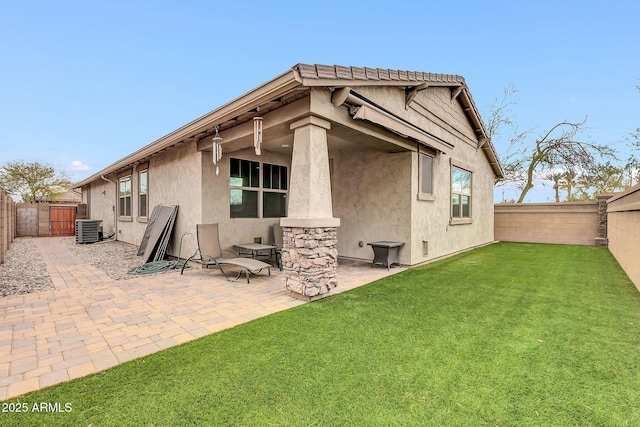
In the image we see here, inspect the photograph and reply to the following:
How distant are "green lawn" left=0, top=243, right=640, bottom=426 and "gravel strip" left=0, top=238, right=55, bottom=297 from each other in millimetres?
4143

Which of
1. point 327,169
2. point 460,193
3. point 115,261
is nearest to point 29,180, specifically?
point 115,261

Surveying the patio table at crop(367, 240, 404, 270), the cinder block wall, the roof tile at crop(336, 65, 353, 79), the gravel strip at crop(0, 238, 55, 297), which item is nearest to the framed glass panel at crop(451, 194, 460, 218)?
the patio table at crop(367, 240, 404, 270)

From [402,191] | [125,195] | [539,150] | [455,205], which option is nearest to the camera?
[402,191]

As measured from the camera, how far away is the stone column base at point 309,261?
448 cm

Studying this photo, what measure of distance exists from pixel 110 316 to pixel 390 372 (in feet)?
11.8

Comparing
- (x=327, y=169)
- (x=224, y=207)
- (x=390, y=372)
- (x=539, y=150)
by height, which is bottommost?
(x=390, y=372)

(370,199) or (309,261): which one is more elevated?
(370,199)

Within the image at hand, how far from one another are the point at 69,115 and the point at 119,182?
14.4 metres

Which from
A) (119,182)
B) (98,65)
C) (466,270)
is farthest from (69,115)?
(466,270)

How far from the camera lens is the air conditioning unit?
40.8 ft

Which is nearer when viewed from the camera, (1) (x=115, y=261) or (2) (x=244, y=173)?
(2) (x=244, y=173)

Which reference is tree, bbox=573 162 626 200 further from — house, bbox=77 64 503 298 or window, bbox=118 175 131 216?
window, bbox=118 175 131 216

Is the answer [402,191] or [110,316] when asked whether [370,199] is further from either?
[110,316]

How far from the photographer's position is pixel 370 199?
7855 mm
